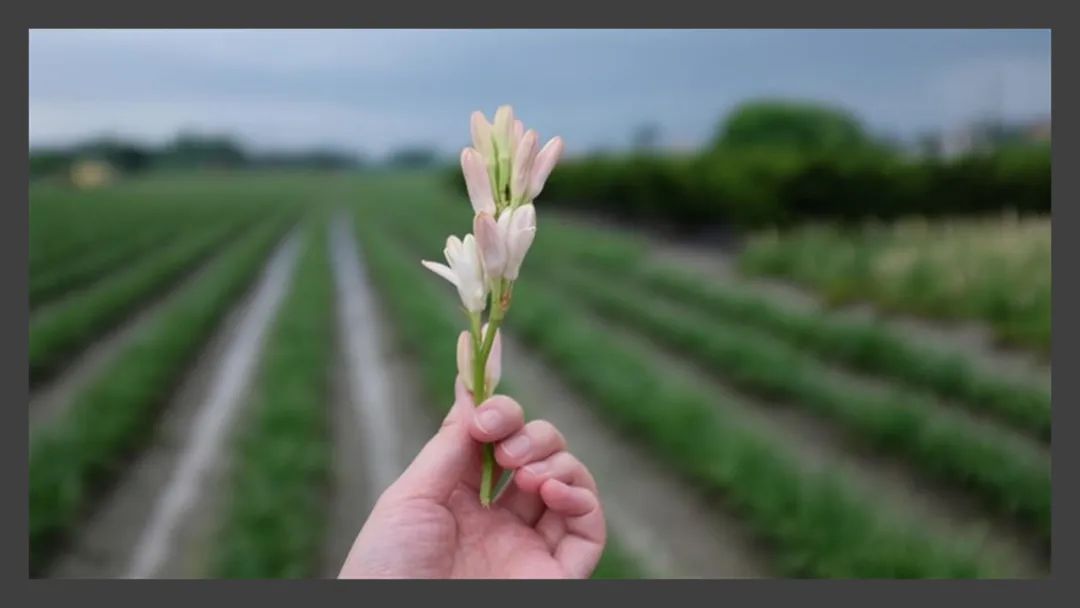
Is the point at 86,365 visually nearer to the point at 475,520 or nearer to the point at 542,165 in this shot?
the point at 475,520

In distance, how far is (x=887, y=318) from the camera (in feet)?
10.5

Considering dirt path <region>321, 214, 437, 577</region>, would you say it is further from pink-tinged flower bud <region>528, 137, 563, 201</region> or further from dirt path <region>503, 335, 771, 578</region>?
pink-tinged flower bud <region>528, 137, 563, 201</region>

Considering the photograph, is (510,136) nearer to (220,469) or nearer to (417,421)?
(220,469)

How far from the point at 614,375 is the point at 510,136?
2.00 metres

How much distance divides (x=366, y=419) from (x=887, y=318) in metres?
1.88

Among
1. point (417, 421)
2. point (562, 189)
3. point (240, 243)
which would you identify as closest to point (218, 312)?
point (240, 243)

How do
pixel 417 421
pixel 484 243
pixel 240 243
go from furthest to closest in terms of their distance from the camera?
1. pixel 240 243
2. pixel 417 421
3. pixel 484 243

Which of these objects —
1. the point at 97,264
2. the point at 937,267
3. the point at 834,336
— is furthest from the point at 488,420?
the point at 937,267

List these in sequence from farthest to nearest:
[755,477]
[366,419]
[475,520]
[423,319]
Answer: [423,319]
[366,419]
[755,477]
[475,520]

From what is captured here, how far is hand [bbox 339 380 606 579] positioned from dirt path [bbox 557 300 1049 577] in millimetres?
1300

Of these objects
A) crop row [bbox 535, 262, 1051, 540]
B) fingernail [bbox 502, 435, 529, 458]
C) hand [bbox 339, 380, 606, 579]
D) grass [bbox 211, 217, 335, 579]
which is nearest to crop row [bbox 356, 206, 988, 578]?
crop row [bbox 535, 262, 1051, 540]

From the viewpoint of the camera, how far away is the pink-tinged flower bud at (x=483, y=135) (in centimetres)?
66

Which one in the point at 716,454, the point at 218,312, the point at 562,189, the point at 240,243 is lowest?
the point at 716,454

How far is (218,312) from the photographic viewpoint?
297cm
